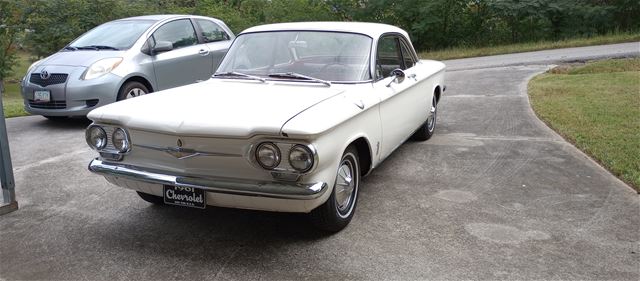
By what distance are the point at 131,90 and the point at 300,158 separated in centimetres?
523

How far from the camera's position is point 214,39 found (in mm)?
9398

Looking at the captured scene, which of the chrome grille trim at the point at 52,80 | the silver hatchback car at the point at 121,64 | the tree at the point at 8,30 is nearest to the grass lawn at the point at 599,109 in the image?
the silver hatchback car at the point at 121,64

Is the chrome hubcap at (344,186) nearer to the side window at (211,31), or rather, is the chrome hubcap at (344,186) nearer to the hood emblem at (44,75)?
the hood emblem at (44,75)

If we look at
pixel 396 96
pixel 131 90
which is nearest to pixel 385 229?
pixel 396 96

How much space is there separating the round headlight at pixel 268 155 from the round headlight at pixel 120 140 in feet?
3.40

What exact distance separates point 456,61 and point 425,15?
6.21 m

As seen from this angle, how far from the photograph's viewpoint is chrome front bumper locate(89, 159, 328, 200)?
3.44 m

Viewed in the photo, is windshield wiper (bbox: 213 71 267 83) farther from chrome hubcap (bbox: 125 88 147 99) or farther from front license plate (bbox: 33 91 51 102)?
front license plate (bbox: 33 91 51 102)

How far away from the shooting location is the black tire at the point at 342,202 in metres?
3.88

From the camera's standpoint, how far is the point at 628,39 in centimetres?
1867

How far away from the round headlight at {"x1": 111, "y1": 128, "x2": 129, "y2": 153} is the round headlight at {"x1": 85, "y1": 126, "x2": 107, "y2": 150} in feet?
0.29

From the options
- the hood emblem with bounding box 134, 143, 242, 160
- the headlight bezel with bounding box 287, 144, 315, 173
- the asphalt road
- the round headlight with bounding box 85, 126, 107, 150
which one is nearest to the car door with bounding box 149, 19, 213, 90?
the asphalt road

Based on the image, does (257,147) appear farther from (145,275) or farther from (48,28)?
(48,28)

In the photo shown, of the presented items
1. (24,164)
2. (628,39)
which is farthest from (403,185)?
(628,39)
